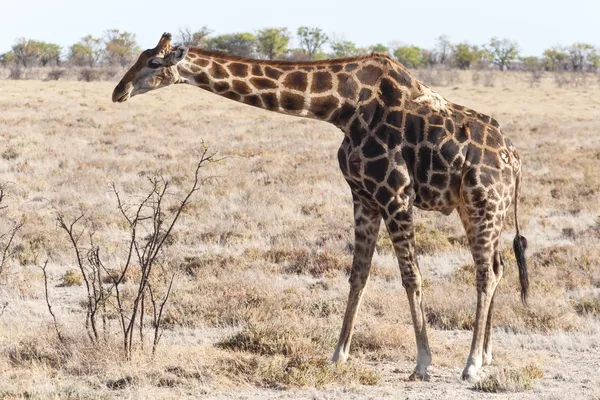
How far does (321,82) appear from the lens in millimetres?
7055

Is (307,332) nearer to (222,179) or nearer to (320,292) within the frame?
(320,292)

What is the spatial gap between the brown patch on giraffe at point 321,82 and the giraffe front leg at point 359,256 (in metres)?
1.01

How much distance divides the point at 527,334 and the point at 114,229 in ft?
25.0

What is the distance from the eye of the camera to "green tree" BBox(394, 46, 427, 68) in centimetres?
9400

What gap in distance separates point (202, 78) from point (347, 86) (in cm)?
123

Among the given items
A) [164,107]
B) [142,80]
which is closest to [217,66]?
[142,80]

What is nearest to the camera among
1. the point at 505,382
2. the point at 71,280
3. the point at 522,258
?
the point at 505,382

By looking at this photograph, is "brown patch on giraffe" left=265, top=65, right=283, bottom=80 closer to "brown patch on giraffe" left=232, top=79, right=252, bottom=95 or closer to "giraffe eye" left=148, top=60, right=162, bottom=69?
"brown patch on giraffe" left=232, top=79, right=252, bottom=95

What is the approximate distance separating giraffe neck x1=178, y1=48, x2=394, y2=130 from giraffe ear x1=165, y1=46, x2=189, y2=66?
6.9 inches

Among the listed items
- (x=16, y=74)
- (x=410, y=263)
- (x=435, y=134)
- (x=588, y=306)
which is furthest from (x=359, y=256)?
(x=16, y=74)

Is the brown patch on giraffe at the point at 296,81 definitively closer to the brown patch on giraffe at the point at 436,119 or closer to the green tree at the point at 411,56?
the brown patch on giraffe at the point at 436,119

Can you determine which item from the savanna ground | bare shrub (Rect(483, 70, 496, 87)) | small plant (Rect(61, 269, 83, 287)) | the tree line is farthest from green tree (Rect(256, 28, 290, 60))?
small plant (Rect(61, 269, 83, 287))

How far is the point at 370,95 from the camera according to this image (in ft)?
23.3

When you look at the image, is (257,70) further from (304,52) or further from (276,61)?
(304,52)
